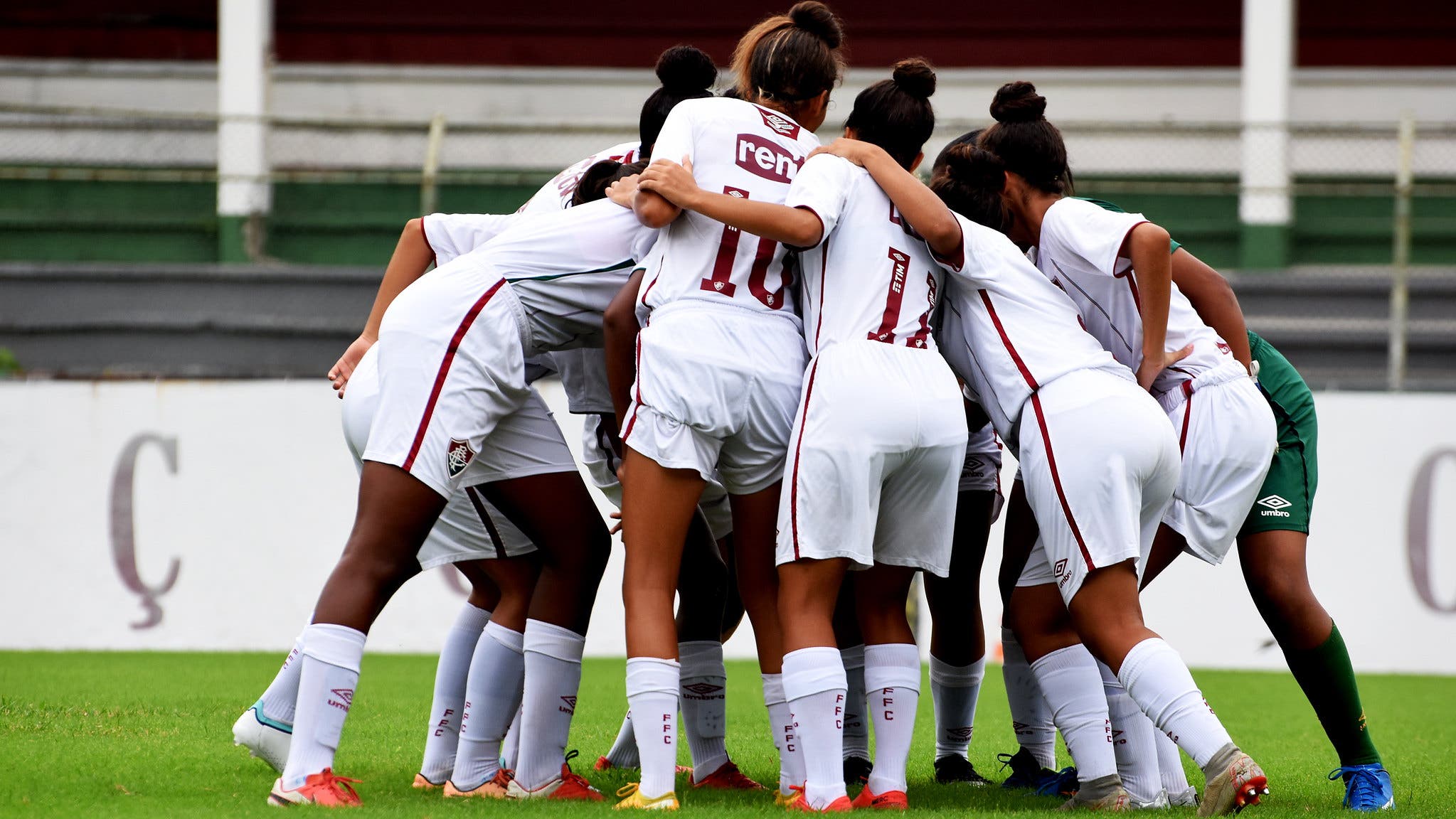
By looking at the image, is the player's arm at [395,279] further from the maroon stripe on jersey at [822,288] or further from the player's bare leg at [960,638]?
the player's bare leg at [960,638]

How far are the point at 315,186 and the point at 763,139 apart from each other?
1002 centimetres

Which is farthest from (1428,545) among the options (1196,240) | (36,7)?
(36,7)

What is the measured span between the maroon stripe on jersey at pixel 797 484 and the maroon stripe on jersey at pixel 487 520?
97 cm

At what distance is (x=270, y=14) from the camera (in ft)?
44.0

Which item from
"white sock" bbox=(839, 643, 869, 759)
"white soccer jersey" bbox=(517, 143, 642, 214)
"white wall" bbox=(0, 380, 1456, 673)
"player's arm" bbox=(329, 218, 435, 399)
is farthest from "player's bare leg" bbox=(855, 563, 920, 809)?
"white wall" bbox=(0, 380, 1456, 673)

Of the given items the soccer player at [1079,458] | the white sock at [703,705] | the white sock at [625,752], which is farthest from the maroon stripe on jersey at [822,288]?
the white sock at [625,752]

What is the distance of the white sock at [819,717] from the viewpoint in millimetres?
3533

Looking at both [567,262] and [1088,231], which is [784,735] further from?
[1088,231]

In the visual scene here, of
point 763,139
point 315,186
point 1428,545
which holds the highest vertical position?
→ point 315,186

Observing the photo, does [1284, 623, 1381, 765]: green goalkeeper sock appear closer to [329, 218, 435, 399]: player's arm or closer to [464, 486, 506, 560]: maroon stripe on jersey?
[464, 486, 506, 560]: maroon stripe on jersey

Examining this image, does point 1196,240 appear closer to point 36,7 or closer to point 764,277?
point 764,277

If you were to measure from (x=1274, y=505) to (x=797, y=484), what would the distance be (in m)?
1.43

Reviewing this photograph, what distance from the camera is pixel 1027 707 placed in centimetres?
450

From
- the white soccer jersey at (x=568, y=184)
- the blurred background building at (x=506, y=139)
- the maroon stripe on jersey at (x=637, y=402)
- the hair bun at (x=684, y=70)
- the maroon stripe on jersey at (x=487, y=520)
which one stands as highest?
the blurred background building at (x=506, y=139)
